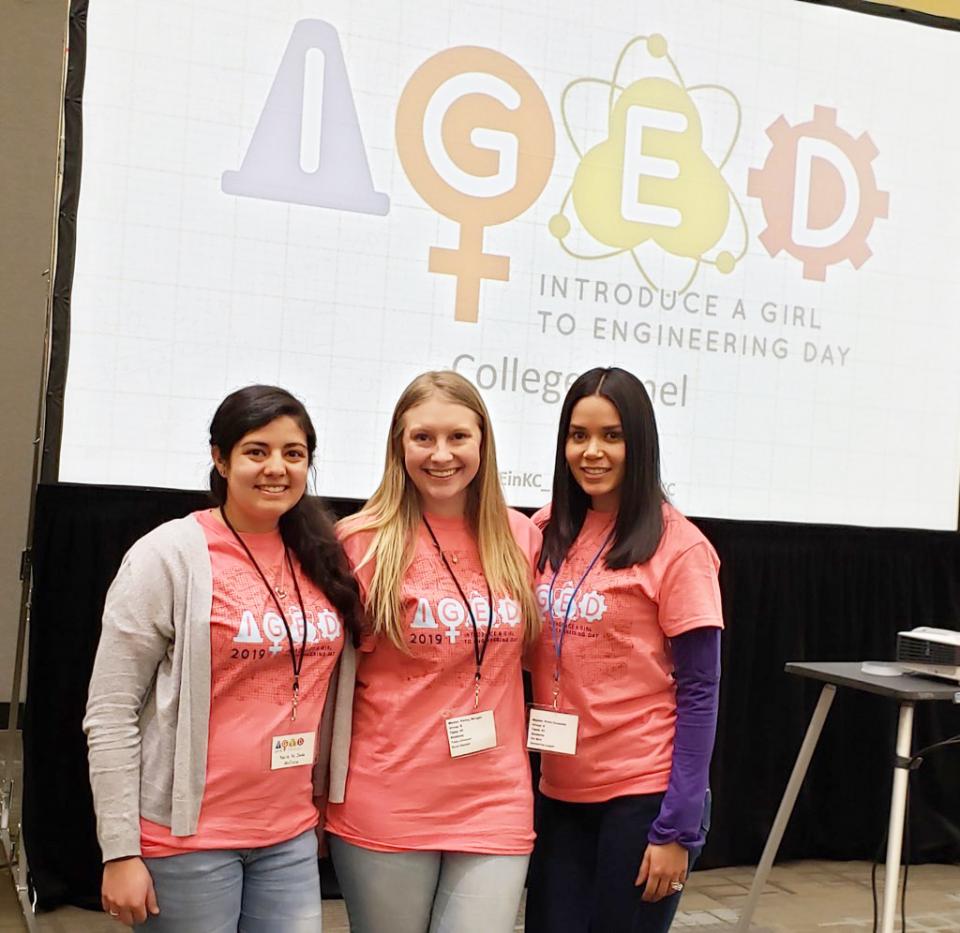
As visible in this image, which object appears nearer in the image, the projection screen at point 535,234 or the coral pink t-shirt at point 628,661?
the coral pink t-shirt at point 628,661

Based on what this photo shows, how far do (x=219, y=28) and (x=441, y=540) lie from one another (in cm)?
182

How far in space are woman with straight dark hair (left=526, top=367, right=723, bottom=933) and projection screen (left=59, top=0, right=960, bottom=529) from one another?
1388 millimetres

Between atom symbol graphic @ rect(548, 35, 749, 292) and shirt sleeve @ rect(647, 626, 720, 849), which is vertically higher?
atom symbol graphic @ rect(548, 35, 749, 292)

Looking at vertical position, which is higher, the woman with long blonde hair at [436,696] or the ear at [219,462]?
the ear at [219,462]

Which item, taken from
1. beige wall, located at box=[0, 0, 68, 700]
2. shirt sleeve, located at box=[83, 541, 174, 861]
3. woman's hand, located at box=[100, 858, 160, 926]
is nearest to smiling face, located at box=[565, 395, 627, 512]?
shirt sleeve, located at box=[83, 541, 174, 861]

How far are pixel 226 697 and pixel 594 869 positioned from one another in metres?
0.70

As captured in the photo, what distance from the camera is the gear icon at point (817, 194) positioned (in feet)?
12.0

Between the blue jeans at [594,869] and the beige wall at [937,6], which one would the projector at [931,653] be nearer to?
the blue jeans at [594,869]

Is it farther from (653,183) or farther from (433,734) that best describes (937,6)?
(433,734)

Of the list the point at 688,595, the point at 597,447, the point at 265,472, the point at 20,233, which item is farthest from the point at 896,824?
the point at 20,233

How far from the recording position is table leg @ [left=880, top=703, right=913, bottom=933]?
2.43 metres

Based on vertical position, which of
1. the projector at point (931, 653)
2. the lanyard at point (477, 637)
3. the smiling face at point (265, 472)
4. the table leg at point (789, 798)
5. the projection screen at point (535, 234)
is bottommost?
the table leg at point (789, 798)

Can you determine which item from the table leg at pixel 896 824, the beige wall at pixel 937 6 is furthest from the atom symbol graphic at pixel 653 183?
the table leg at pixel 896 824

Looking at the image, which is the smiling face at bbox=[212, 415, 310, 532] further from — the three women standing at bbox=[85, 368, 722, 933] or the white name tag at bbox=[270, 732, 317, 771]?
the white name tag at bbox=[270, 732, 317, 771]
